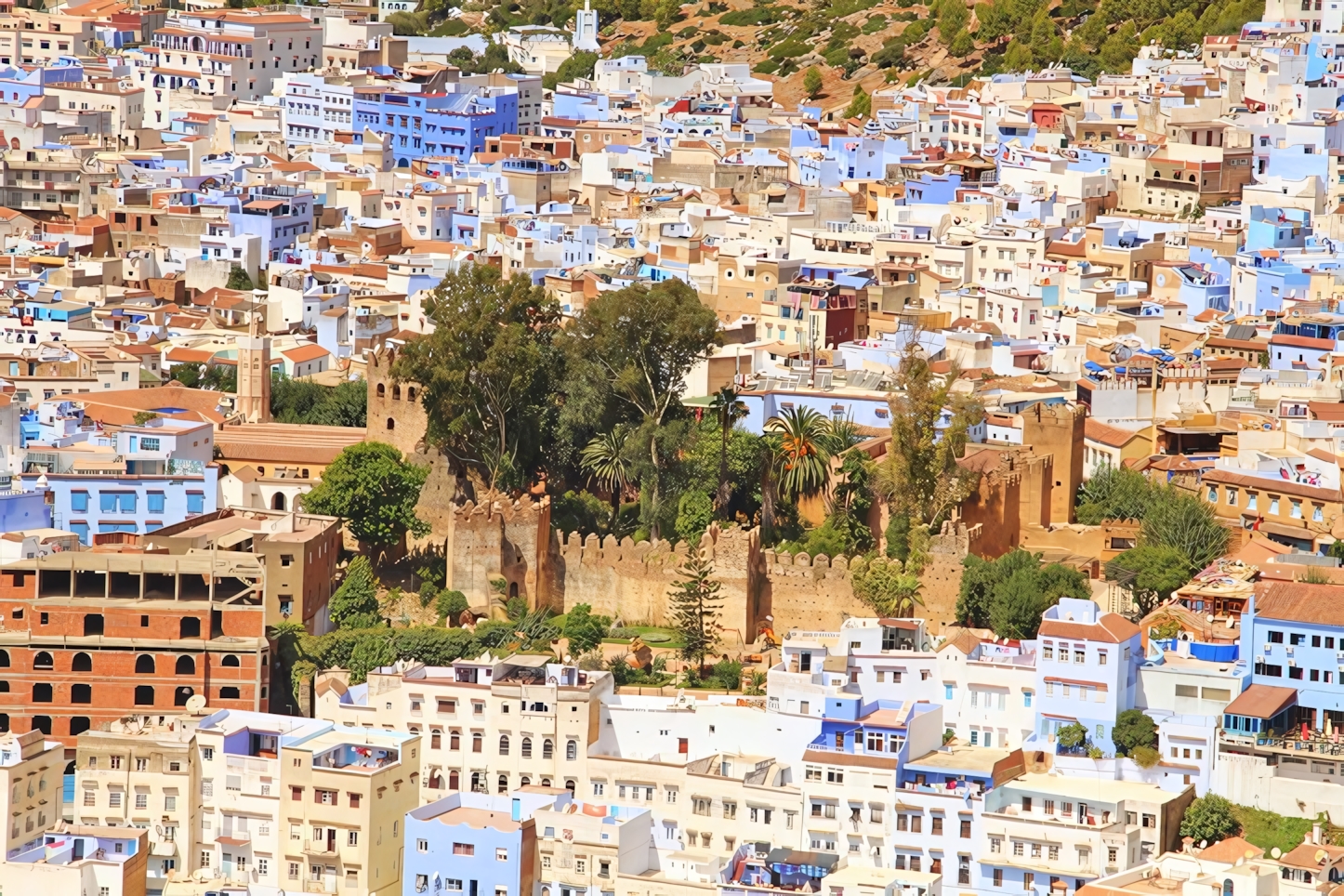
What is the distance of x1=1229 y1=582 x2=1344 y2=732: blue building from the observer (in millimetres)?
39875

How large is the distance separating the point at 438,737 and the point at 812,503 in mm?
7438

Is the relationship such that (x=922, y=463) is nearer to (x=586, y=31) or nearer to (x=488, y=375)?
(x=488, y=375)

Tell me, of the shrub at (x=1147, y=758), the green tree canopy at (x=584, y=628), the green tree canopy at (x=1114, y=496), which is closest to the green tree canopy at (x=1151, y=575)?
the green tree canopy at (x=1114, y=496)

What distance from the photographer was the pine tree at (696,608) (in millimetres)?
43531

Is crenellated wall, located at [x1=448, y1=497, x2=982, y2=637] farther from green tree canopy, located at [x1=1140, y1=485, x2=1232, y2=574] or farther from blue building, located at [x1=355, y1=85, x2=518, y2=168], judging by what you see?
blue building, located at [x1=355, y1=85, x2=518, y2=168]

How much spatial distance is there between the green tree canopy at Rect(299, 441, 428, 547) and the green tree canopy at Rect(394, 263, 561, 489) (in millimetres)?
1123

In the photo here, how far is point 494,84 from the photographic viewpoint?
86.9 m

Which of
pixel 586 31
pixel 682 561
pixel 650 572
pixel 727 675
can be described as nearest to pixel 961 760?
pixel 727 675

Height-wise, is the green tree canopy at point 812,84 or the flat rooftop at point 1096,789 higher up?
the green tree canopy at point 812,84

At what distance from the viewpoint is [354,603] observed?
147ft

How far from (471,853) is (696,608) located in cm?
585

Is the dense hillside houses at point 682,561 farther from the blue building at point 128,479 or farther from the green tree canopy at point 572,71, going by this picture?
the green tree canopy at point 572,71

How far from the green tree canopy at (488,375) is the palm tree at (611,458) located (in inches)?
33.3

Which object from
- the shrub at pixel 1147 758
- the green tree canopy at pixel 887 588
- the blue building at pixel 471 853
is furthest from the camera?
the green tree canopy at pixel 887 588
